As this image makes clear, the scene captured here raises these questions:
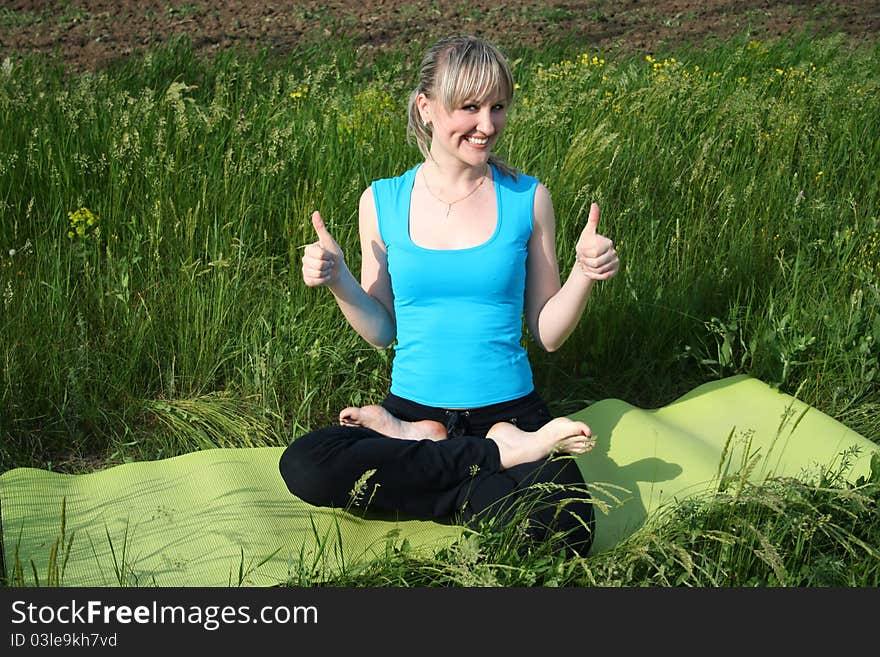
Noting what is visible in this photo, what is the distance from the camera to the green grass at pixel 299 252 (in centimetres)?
316

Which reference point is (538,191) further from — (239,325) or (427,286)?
(239,325)

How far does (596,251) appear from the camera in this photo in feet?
7.92

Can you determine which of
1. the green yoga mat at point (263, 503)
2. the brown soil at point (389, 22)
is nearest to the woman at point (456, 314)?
the green yoga mat at point (263, 503)

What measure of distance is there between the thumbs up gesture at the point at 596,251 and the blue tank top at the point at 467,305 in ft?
1.06

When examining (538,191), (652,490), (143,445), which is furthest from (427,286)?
(143,445)

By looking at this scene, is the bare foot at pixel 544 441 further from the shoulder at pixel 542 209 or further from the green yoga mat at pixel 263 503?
the shoulder at pixel 542 209

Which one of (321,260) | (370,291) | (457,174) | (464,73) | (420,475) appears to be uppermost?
(464,73)

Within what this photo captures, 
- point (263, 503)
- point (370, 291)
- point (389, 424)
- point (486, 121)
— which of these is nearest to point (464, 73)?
point (486, 121)

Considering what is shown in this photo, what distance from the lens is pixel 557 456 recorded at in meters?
2.61

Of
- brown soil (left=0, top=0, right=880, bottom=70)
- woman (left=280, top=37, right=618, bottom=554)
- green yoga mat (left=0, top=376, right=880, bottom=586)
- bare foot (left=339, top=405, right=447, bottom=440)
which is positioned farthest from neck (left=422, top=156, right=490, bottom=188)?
brown soil (left=0, top=0, right=880, bottom=70)

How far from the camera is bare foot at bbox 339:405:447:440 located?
2.69m

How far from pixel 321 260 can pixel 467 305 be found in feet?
1.47

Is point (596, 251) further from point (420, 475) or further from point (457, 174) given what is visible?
point (420, 475)

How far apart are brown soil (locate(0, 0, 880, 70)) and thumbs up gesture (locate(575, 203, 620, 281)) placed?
13.1 feet
